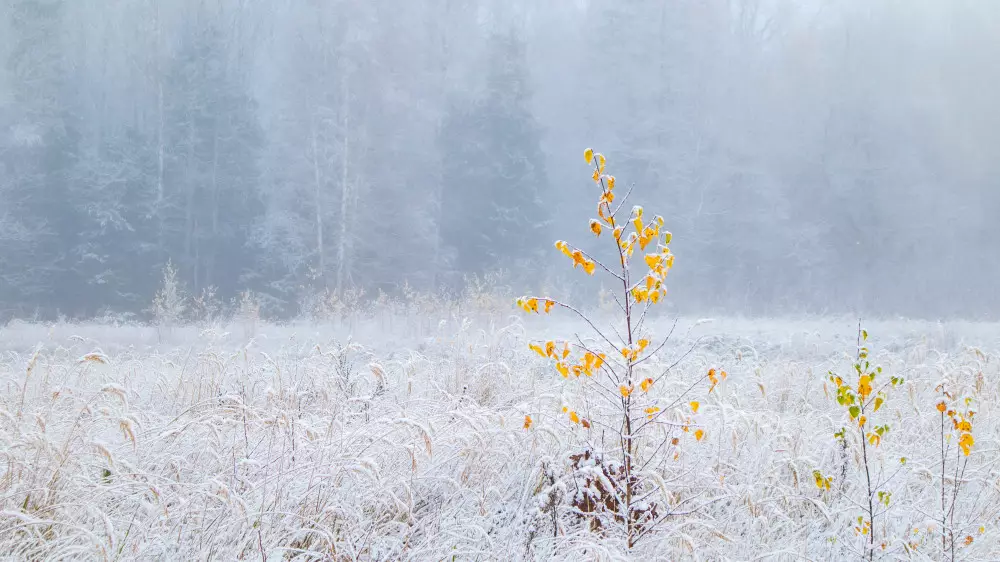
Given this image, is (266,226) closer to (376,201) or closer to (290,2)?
(376,201)

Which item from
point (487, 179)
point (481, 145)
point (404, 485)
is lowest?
point (404, 485)

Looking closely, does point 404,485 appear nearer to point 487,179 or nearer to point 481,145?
point 487,179

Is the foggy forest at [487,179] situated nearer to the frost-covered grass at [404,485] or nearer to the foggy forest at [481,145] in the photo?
the foggy forest at [481,145]

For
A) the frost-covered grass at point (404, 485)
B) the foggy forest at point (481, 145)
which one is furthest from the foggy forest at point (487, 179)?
the frost-covered grass at point (404, 485)

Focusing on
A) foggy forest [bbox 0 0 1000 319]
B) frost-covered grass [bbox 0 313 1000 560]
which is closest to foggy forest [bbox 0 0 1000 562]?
foggy forest [bbox 0 0 1000 319]

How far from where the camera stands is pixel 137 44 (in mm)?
19000

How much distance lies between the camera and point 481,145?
18875 millimetres

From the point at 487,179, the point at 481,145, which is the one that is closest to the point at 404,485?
the point at 487,179

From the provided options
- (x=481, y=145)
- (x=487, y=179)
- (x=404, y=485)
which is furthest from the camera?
(x=481, y=145)

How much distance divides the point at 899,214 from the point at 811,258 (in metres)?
3.52

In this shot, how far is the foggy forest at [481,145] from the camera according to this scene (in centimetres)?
1652

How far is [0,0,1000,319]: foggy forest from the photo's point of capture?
1652 centimetres

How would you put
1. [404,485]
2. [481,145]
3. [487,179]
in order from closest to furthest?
[404,485] < [487,179] < [481,145]

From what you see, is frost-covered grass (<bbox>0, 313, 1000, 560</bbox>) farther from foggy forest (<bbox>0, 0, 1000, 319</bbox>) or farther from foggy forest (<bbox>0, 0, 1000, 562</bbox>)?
foggy forest (<bbox>0, 0, 1000, 319</bbox>)
